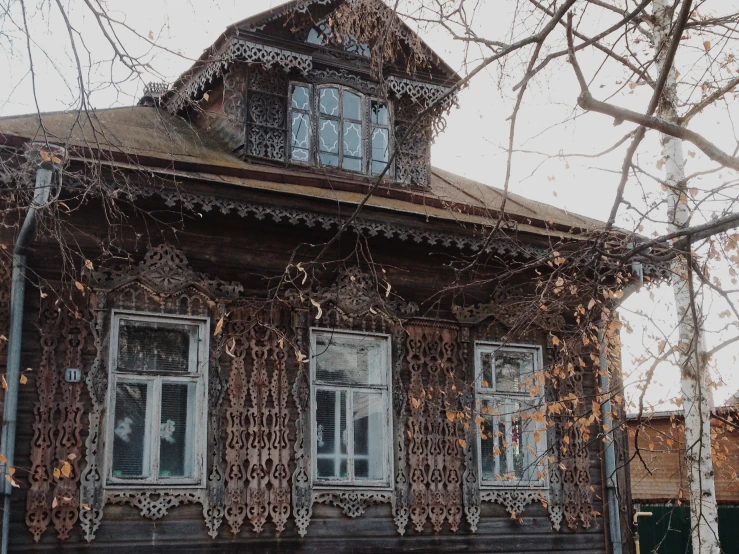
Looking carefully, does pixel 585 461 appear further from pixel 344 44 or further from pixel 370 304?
pixel 344 44

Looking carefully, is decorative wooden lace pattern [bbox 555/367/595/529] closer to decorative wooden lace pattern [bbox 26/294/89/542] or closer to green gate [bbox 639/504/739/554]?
decorative wooden lace pattern [bbox 26/294/89/542]

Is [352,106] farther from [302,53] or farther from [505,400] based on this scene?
[505,400]

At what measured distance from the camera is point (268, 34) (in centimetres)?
924

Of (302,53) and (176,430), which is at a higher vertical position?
(302,53)

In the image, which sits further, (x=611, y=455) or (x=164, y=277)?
(x=611, y=455)

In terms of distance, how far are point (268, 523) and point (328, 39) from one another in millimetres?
4908

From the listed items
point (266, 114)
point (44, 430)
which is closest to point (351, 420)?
point (44, 430)

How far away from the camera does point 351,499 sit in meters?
7.91

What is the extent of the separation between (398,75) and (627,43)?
3.63 meters

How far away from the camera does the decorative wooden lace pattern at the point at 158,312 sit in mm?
6980

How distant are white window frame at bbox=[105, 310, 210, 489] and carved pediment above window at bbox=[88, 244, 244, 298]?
229mm

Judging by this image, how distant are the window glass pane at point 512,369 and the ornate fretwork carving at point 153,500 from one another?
3250mm

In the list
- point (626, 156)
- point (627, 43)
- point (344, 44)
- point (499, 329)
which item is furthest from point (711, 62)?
point (344, 44)

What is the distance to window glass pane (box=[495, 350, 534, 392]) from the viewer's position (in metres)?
9.05
